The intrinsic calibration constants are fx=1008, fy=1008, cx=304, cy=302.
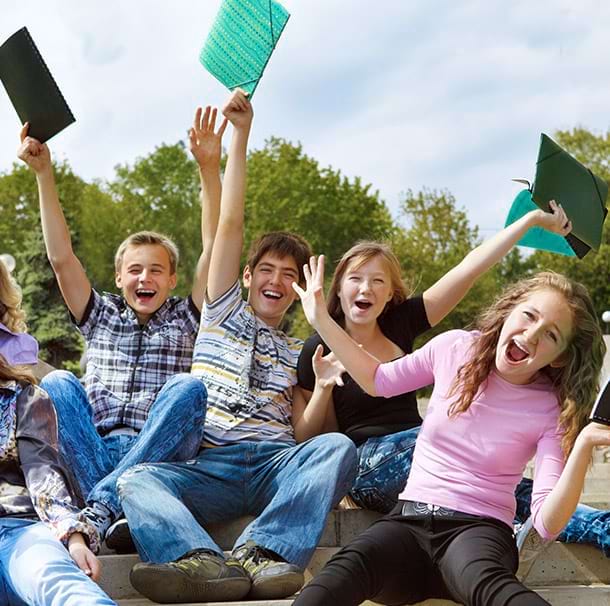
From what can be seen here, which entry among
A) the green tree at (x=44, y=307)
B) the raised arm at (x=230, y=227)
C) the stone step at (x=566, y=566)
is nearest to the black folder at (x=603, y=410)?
the stone step at (x=566, y=566)

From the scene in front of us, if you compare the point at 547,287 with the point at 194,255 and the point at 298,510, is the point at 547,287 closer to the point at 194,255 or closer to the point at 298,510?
→ the point at 298,510

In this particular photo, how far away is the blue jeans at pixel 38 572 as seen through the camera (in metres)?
2.86

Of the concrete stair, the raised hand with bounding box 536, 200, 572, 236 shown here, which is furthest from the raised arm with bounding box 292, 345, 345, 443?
the raised hand with bounding box 536, 200, 572, 236

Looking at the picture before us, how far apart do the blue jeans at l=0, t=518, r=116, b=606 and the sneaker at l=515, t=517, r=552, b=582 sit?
4.75 ft

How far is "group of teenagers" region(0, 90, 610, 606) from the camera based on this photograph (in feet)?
10.5

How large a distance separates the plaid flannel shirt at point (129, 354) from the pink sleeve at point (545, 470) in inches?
70.1

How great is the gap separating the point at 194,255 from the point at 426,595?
109 ft

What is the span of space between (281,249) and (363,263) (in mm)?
389

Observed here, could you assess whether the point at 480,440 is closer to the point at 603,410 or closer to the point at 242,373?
the point at 603,410

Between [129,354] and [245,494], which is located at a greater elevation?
[129,354]

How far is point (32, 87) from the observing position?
438cm

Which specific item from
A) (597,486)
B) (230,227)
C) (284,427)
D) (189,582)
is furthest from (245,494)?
(597,486)

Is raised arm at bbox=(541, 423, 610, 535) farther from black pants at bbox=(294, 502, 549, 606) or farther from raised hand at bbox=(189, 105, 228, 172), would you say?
raised hand at bbox=(189, 105, 228, 172)

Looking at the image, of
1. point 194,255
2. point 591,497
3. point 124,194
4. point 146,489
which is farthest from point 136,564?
point 124,194
